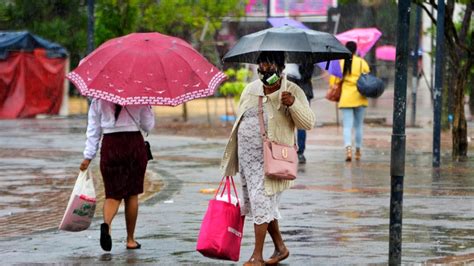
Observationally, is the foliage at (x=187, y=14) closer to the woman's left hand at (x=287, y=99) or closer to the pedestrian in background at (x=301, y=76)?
the pedestrian in background at (x=301, y=76)

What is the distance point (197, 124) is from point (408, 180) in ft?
43.4

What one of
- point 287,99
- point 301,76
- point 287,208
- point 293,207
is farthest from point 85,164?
point 301,76

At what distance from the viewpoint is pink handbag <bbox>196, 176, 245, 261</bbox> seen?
902 cm

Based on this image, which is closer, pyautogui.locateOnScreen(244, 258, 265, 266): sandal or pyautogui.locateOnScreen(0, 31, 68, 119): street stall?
pyautogui.locateOnScreen(244, 258, 265, 266): sandal

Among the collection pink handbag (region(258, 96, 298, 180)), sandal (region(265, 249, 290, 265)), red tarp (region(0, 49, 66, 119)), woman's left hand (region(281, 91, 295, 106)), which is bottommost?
red tarp (region(0, 49, 66, 119))

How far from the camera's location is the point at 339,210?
12461 millimetres

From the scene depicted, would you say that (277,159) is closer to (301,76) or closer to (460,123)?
(301,76)

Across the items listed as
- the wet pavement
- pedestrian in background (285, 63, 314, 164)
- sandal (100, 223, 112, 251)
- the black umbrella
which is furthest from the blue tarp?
the black umbrella

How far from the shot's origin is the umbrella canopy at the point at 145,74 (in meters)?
9.51

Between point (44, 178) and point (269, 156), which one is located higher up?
point (269, 156)

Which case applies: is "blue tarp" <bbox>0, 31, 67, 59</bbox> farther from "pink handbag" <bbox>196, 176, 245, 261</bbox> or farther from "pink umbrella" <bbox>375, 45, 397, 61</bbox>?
"pink handbag" <bbox>196, 176, 245, 261</bbox>

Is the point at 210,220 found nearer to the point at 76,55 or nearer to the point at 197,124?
the point at 197,124

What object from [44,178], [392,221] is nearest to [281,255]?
[392,221]

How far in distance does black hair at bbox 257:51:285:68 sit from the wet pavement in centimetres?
157
